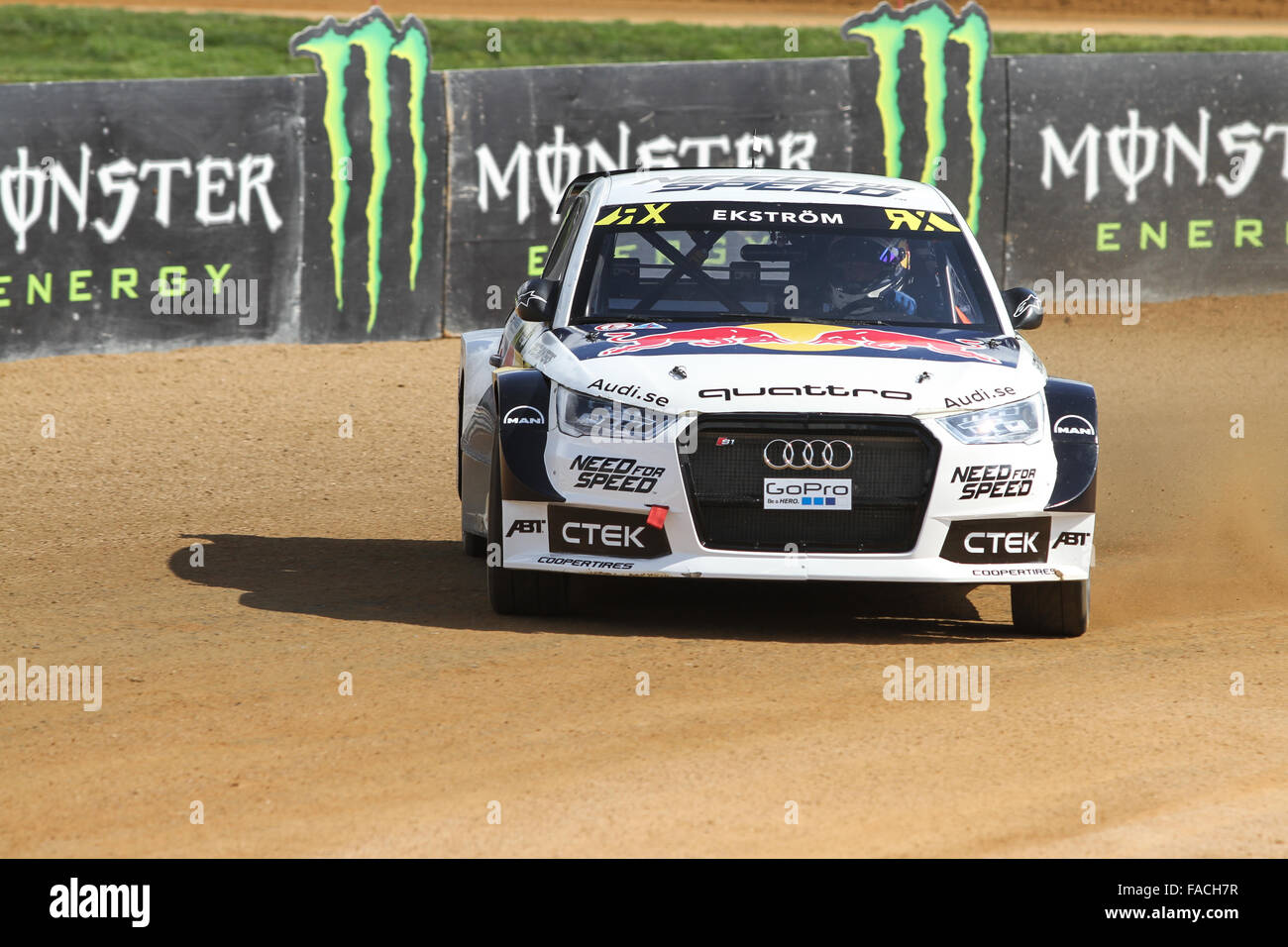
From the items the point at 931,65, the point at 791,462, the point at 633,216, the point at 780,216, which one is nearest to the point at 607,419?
the point at 791,462

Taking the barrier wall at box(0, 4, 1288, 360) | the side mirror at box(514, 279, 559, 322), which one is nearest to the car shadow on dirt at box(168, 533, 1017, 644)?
the side mirror at box(514, 279, 559, 322)

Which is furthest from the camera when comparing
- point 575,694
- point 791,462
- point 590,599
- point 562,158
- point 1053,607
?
point 562,158

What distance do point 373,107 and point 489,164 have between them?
3.55 ft

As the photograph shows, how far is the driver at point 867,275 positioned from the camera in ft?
25.7

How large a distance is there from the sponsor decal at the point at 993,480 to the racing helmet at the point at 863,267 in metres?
1.31

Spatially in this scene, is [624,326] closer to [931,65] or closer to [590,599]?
[590,599]

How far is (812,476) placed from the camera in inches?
265

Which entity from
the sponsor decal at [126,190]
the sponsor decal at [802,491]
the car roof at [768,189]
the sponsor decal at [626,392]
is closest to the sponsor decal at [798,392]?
the sponsor decal at [626,392]

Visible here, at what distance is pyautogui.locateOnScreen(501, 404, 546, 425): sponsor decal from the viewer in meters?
6.98

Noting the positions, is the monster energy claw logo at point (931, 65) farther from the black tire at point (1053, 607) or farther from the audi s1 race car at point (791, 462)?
the black tire at point (1053, 607)

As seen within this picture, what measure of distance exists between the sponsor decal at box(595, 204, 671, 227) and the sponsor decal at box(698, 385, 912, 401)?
5.24 feet

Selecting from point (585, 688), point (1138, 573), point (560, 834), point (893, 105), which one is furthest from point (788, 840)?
point (893, 105)

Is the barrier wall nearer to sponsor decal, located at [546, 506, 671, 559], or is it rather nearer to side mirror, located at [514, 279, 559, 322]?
side mirror, located at [514, 279, 559, 322]

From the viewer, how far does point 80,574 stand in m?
8.30
